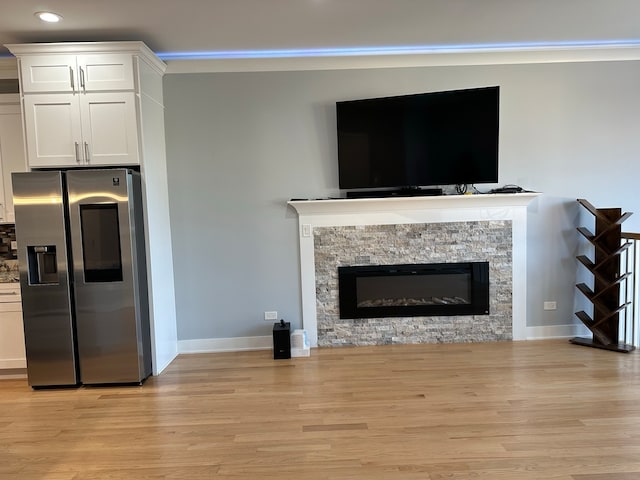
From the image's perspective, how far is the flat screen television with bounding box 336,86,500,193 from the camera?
3.94m

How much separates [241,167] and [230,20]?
1338 millimetres

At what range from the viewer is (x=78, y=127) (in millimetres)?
3436

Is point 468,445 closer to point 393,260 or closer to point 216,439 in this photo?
point 216,439

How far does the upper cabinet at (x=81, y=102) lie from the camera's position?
133 inches

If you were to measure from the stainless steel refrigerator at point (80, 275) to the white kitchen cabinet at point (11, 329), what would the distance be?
0.34m

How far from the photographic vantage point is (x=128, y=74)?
3.42m

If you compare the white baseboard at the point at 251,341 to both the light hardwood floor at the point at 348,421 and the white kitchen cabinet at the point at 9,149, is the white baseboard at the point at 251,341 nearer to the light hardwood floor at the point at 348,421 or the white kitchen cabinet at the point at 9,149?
the light hardwood floor at the point at 348,421

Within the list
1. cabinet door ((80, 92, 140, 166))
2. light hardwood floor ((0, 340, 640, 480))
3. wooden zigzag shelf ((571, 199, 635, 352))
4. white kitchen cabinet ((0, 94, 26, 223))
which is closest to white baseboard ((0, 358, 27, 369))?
light hardwood floor ((0, 340, 640, 480))

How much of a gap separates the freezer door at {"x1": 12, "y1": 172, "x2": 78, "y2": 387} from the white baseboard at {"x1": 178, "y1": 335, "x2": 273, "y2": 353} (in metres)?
1.06

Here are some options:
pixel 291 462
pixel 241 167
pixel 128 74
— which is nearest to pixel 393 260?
pixel 241 167

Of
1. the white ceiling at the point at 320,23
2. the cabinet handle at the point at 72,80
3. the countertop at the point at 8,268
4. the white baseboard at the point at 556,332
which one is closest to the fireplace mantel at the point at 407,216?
the white baseboard at the point at 556,332

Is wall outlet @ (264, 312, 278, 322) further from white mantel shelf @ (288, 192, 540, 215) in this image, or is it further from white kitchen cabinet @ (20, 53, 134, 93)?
white kitchen cabinet @ (20, 53, 134, 93)

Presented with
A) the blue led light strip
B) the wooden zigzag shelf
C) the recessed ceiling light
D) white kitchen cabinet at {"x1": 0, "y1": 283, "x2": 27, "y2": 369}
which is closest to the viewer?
the recessed ceiling light

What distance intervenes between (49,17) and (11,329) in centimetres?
256
